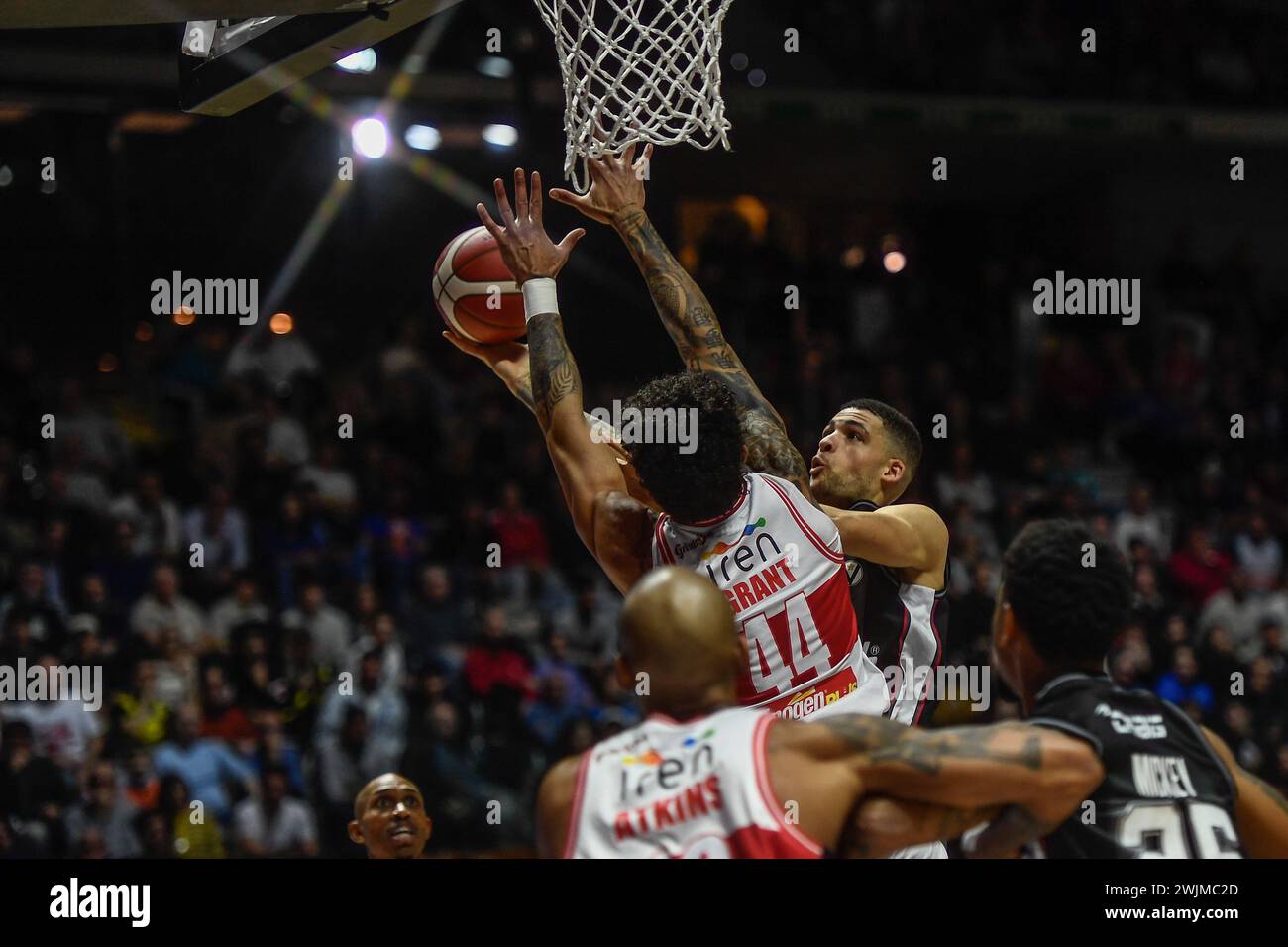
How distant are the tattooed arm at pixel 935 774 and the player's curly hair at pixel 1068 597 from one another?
0.74 ft

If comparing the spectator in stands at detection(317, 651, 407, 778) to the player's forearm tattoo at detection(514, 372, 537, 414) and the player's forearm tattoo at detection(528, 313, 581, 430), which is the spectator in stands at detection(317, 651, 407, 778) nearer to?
the player's forearm tattoo at detection(514, 372, 537, 414)

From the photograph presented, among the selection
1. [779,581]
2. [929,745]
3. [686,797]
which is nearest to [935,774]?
[929,745]

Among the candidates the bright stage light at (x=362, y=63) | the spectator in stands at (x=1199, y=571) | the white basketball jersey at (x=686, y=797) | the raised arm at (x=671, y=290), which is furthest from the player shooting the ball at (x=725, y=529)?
the spectator in stands at (x=1199, y=571)

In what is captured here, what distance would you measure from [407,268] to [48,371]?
2.88 metres

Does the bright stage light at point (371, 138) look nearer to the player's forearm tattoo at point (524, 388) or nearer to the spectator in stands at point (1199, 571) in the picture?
the spectator in stands at point (1199, 571)

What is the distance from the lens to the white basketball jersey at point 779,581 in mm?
3611

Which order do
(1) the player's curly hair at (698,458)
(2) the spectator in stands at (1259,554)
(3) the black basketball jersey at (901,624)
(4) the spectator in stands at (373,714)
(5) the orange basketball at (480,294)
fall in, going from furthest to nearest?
(2) the spectator in stands at (1259,554) → (4) the spectator in stands at (373,714) → (5) the orange basketball at (480,294) → (3) the black basketball jersey at (901,624) → (1) the player's curly hair at (698,458)

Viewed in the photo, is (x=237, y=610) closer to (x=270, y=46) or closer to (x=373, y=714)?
(x=373, y=714)

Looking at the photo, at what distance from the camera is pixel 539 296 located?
12.9 ft

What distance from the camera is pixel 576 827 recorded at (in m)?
2.56

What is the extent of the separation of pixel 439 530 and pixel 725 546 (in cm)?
610

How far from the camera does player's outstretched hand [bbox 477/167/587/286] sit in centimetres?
395
